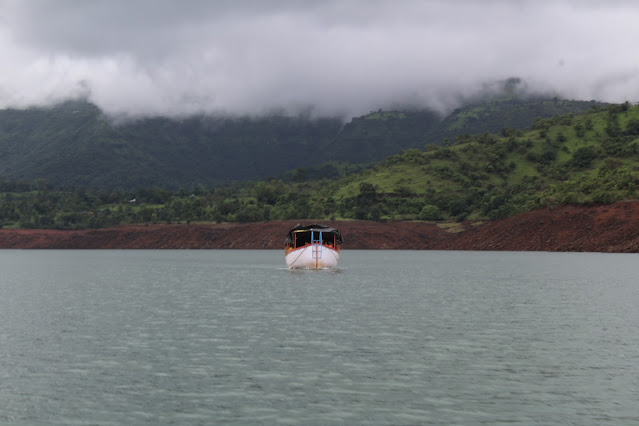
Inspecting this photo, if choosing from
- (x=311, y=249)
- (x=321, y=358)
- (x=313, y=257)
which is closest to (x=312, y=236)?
(x=311, y=249)

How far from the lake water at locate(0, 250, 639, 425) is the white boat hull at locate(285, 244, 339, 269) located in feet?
133

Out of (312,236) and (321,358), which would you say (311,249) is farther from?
(321,358)

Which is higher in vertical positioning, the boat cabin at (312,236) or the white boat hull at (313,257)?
the boat cabin at (312,236)

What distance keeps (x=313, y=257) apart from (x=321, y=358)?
76852mm

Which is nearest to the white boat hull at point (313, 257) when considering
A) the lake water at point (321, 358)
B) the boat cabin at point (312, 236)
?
the boat cabin at point (312, 236)

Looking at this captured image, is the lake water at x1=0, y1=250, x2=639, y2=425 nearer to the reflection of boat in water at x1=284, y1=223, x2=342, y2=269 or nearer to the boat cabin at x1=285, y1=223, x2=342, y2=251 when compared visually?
the boat cabin at x1=285, y1=223, x2=342, y2=251

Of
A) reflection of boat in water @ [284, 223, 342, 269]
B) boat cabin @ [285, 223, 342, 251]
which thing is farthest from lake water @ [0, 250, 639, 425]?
reflection of boat in water @ [284, 223, 342, 269]

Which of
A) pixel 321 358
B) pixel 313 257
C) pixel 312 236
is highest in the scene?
pixel 312 236

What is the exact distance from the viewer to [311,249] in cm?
11319

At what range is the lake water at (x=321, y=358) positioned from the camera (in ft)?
88.5

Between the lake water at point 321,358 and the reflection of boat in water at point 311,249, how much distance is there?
1592 inches

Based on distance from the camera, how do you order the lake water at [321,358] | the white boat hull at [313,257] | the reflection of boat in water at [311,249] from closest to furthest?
the lake water at [321,358]
the reflection of boat in water at [311,249]
the white boat hull at [313,257]

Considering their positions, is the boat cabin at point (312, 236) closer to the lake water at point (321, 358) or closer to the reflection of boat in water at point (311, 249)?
the reflection of boat in water at point (311, 249)

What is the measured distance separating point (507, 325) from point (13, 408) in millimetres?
32675
